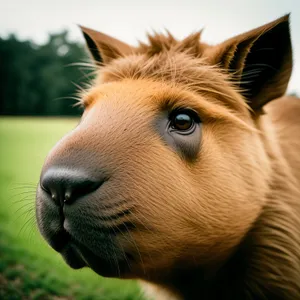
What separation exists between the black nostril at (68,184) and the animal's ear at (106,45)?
5.40 feet

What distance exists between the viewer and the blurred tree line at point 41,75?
71.0 feet

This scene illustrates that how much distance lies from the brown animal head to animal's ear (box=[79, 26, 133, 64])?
0.34 m

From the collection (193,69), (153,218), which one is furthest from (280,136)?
(153,218)

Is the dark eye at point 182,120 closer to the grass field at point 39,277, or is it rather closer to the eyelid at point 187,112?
the eyelid at point 187,112

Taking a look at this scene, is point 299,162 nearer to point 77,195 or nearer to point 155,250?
point 155,250

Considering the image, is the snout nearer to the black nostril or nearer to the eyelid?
the black nostril

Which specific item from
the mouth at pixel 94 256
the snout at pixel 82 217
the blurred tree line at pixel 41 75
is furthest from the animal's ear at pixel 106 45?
the blurred tree line at pixel 41 75

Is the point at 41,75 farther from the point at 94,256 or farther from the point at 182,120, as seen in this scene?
Result: the point at 94,256

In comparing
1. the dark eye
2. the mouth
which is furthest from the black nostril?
the dark eye

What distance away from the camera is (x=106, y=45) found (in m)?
3.38

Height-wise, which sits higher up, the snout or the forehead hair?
the forehead hair

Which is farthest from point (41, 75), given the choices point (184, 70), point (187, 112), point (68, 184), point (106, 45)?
point (68, 184)

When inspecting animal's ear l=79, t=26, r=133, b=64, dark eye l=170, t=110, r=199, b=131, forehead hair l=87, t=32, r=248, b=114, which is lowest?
dark eye l=170, t=110, r=199, b=131

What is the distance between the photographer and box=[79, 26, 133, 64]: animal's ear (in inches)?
132
